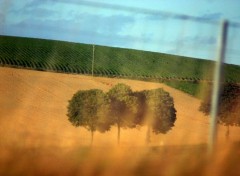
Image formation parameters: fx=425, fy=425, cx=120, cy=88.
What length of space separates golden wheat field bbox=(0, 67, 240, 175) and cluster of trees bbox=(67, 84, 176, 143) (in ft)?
1.83

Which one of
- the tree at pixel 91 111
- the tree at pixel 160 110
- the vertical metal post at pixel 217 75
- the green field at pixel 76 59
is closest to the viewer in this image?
the vertical metal post at pixel 217 75

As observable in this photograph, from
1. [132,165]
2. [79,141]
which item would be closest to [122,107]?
[79,141]

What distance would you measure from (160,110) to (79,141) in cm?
451

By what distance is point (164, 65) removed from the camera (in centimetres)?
Result: 3103

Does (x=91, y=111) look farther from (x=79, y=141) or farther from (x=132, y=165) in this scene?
(x=132, y=165)

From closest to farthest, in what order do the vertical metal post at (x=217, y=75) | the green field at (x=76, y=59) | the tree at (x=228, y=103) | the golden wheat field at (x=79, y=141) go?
the vertical metal post at (x=217, y=75)
the golden wheat field at (x=79, y=141)
the tree at (x=228, y=103)
the green field at (x=76, y=59)

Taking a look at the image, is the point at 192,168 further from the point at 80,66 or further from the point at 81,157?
the point at 80,66

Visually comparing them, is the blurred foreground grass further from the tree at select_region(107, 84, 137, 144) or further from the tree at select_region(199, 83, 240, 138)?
the tree at select_region(107, 84, 137, 144)

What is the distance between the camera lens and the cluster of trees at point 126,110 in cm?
2234

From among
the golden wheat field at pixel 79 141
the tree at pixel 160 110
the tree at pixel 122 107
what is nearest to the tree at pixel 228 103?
the golden wheat field at pixel 79 141

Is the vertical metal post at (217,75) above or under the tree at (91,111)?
above

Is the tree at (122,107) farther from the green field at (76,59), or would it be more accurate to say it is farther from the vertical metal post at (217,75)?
the vertical metal post at (217,75)

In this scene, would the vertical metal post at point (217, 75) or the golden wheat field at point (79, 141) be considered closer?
the vertical metal post at point (217, 75)

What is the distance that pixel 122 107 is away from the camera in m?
23.4
